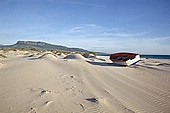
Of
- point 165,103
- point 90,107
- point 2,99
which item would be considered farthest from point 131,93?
point 2,99

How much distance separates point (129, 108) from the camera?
5.93 meters

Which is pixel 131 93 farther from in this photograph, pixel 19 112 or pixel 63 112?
pixel 19 112

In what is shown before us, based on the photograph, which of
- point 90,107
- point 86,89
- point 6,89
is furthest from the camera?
point 86,89

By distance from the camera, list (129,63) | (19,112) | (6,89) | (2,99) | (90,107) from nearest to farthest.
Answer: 1. (19,112)
2. (90,107)
3. (2,99)
4. (6,89)
5. (129,63)

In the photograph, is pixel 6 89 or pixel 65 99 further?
pixel 6 89

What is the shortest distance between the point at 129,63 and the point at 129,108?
13747 mm

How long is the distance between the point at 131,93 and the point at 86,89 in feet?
6.39

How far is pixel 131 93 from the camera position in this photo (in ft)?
25.7

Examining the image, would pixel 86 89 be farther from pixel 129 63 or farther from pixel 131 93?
pixel 129 63

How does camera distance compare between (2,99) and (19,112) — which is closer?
(19,112)

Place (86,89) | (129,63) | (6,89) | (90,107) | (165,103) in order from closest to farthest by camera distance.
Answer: (90,107) < (165,103) < (6,89) < (86,89) < (129,63)

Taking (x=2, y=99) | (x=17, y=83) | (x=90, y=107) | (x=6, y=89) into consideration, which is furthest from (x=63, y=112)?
(x=17, y=83)

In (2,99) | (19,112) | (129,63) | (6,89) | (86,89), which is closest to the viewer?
(19,112)

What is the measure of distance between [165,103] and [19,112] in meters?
5.19
